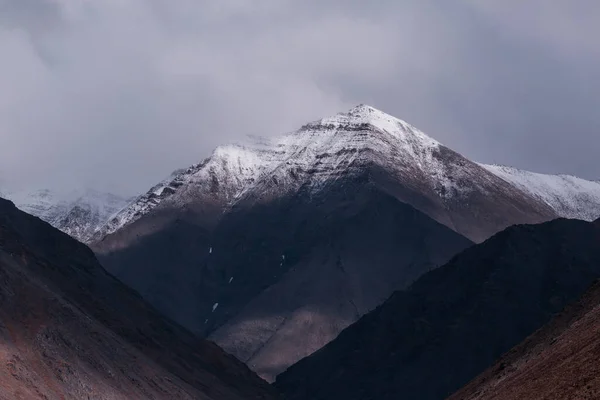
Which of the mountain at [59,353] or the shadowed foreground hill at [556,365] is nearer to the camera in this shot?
the shadowed foreground hill at [556,365]

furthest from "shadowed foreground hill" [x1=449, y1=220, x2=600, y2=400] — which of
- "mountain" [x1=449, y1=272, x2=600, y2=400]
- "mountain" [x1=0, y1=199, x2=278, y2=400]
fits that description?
"mountain" [x1=0, y1=199, x2=278, y2=400]

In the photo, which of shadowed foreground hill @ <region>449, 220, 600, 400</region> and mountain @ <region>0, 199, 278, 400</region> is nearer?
shadowed foreground hill @ <region>449, 220, 600, 400</region>

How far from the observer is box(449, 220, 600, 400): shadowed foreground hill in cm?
7700

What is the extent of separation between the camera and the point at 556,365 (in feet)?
295

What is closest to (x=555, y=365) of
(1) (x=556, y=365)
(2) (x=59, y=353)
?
(1) (x=556, y=365)

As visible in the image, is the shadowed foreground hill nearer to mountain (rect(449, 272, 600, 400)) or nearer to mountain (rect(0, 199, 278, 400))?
mountain (rect(449, 272, 600, 400))

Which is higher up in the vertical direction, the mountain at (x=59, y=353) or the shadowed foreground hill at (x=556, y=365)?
the mountain at (x=59, y=353)

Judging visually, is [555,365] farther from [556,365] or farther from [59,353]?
[59,353]

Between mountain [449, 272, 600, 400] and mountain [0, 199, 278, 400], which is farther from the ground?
mountain [0, 199, 278, 400]

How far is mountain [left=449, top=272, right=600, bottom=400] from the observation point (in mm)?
77062

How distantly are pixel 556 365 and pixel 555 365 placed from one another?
44cm

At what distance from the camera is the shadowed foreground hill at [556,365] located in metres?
77.0

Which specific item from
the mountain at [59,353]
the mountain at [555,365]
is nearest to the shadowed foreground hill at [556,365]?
the mountain at [555,365]

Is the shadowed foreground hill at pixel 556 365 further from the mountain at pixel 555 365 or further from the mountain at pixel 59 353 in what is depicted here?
the mountain at pixel 59 353
